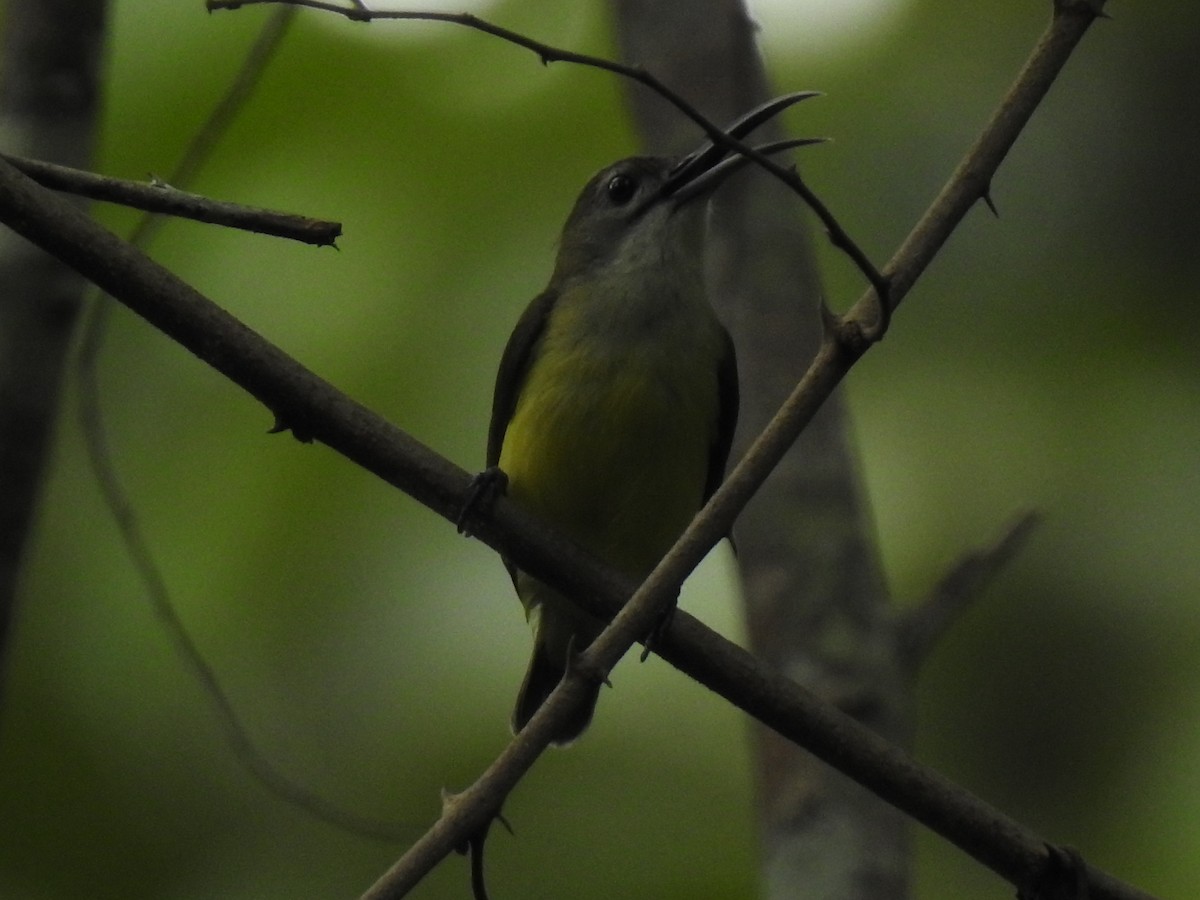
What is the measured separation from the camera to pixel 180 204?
301 cm

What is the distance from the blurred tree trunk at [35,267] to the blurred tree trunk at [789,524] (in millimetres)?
1891

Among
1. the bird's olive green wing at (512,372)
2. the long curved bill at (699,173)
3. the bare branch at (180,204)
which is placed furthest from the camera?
the long curved bill at (699,173)

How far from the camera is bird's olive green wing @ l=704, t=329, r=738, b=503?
5688mm

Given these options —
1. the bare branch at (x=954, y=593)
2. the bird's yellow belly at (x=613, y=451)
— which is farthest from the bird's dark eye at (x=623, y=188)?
the bare branch at (x=954, y=593)

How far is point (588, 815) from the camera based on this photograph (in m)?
7.50

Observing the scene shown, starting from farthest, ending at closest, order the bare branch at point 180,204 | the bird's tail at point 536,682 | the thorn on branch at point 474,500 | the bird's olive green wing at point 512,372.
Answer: the bird's tail at point 536,682, the bird's olive green wing at point 512,372, the thorn on branch at point 474,500, the bare branch at point 180,204

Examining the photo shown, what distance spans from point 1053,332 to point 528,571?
509cm

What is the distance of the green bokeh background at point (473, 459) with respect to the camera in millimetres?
7285

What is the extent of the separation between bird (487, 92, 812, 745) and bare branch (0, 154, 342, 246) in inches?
80.2

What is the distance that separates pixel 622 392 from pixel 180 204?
2432 millimetres

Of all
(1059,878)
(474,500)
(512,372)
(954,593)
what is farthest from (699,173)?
(1059,878)

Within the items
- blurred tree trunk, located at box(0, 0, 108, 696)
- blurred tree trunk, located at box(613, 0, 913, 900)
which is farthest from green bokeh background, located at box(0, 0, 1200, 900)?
blurred tree trunk, located at box(0, 0, 108, 696)

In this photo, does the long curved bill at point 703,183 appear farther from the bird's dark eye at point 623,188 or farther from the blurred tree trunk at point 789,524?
the blurred tree trunk at point 789,524

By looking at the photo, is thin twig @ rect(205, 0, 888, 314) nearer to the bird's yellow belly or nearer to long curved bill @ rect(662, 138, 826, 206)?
the bird's yellow belly
